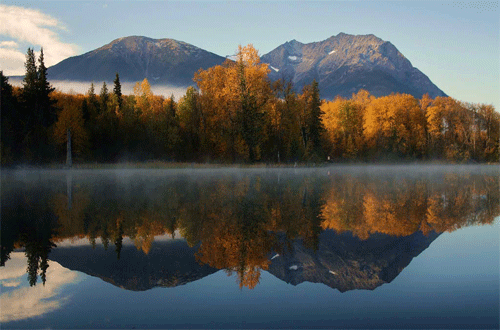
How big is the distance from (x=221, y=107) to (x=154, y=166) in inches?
526

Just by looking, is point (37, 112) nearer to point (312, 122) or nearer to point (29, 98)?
point (29, 98)

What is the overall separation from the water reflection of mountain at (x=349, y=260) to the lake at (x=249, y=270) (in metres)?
0.02

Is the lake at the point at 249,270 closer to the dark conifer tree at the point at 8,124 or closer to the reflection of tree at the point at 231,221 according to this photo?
the reflection of tree at the point at 231,221

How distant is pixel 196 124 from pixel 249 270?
60617mm

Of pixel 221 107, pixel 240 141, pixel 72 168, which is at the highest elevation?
pixel 221 107

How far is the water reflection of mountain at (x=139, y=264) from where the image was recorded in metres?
6.66

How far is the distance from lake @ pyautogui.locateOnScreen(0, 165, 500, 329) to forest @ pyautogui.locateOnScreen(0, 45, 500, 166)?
161ft

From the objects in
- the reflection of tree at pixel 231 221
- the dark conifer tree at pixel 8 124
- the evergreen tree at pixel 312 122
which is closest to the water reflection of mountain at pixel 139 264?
the reflection of tree at pixel 231 221

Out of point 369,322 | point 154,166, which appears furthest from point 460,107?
point 369,322

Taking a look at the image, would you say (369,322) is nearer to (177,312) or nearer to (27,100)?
(177,312)

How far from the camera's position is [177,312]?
17.6 ft

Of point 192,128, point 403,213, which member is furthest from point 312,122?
point 403,213

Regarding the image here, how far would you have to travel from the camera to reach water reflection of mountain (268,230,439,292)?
22.0 ft

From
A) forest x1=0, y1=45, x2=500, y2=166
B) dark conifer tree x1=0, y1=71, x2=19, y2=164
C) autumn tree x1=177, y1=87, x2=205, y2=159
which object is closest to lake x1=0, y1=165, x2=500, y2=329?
dark conifer tree x1=0, y1=71, x2=19, y2=164
